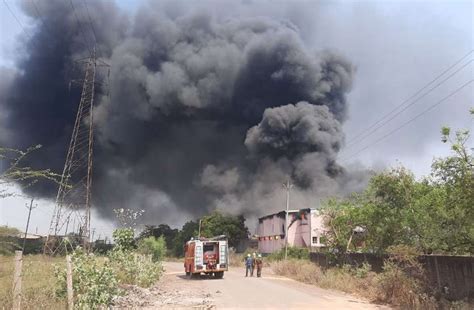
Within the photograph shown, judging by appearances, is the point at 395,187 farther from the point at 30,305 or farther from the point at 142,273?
the point at 30,305

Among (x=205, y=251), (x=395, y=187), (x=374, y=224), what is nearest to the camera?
(x=395, y=187)

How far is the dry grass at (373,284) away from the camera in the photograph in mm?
16114

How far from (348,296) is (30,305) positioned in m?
14.7

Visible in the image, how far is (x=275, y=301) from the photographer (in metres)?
17.2

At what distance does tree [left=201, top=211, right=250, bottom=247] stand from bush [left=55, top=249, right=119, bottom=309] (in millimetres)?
55721

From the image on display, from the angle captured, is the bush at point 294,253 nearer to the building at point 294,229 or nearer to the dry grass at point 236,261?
the building at point 294,229

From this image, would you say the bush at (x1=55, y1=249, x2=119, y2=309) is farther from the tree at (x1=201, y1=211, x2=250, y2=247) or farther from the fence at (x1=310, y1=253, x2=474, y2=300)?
the tree at (x1=201, y1=211, x2=250, y2=247)

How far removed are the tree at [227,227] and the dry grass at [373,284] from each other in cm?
3474

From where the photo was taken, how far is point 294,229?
183 ft

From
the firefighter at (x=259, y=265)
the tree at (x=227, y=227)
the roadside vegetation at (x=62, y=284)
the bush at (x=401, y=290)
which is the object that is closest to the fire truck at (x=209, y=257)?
the firefighter at (x=259, y=265)

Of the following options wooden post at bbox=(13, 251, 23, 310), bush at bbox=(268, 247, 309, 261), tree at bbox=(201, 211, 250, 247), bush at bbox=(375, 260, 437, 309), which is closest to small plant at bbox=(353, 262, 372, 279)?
bush at bbox=(375, 260, 437, 309)

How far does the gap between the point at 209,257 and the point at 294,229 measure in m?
26.7

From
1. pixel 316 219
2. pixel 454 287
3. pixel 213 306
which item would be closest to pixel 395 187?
pixel 454 287

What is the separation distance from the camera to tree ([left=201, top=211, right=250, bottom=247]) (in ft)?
219
